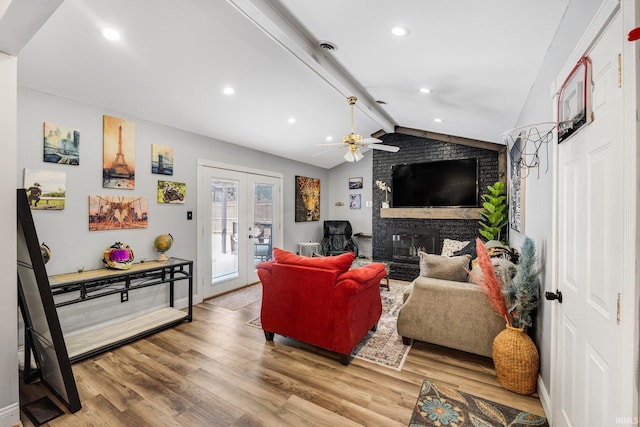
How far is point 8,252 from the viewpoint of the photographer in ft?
5.90

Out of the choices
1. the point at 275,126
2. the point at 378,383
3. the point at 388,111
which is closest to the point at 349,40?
the point at 275,126

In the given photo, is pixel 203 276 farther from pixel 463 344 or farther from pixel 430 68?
pixel 430 68

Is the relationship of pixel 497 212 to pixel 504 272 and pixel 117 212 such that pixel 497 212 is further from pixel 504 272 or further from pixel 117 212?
pixel 117 212

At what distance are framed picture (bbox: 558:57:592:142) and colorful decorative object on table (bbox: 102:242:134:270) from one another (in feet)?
12.6

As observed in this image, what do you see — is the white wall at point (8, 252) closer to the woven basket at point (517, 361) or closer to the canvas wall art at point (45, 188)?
the canvas wall art at point (45, 188)

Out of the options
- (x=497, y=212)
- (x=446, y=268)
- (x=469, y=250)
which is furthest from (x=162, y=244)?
(x=469, y=250)

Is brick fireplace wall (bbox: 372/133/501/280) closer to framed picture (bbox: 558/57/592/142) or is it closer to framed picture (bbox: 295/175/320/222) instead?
framed picture (bbox: 295/175/320/222)

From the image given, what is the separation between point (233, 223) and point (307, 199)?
2.23 metres

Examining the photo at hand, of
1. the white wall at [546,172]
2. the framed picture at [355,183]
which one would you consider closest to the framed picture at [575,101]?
the white wall at [546,172]

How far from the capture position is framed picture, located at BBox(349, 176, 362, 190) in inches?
274

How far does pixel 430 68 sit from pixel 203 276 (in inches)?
156

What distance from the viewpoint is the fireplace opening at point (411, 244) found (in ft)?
18.8

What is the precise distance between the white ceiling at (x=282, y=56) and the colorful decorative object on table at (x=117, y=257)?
1561mm

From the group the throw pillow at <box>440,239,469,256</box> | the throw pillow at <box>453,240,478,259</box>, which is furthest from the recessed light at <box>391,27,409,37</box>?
the throw pillow at <box>453,240,478,259</box>
